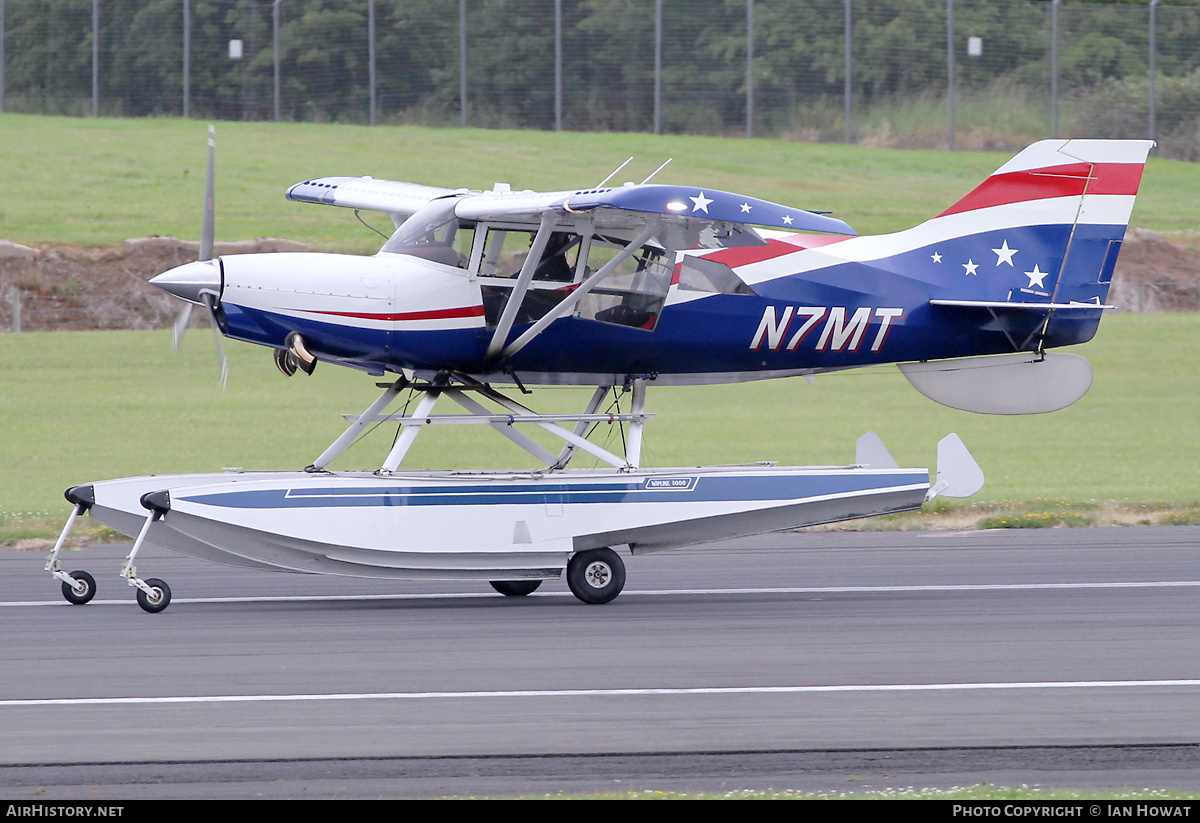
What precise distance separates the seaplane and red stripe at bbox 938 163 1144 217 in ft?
0.06

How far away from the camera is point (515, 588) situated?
1124 centimetres

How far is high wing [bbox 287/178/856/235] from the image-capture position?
9.34 m

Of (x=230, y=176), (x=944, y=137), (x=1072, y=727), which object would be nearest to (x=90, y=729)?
(x=1072, y=727)

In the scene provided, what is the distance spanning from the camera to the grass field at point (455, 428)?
19.8m

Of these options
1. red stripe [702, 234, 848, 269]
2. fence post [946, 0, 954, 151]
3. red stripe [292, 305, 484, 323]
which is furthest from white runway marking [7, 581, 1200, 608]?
fence post [946, 0, 954, 151]

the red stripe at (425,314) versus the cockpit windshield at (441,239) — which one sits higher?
the cockpit windshield at (441,239)

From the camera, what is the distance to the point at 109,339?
28453 millimetres

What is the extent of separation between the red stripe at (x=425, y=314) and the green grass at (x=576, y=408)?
10.2 feet

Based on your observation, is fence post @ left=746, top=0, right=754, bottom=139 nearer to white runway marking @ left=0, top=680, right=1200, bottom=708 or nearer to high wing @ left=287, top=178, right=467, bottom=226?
high wing @ left=287, top=178, right=467, bottom=226

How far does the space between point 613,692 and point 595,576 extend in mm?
2995

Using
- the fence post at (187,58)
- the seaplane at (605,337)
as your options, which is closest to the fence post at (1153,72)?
the fence post at (187,58)

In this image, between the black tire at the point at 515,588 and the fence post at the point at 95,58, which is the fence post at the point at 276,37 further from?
the black tire at the point at 515,588
